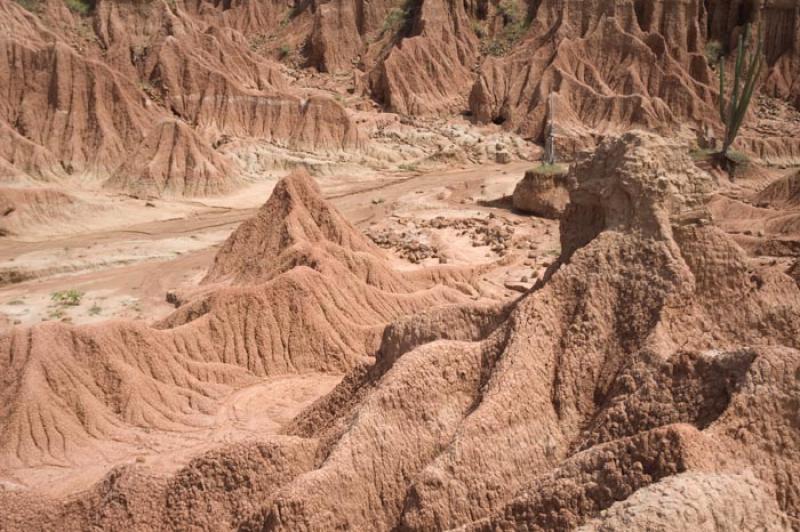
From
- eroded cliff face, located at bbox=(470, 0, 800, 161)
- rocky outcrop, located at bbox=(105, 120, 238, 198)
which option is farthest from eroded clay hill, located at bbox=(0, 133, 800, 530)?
eroded cliff face, located at bbox=(470, 0, 800, 161)

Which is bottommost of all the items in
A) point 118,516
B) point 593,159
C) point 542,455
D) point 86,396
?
point 86,396

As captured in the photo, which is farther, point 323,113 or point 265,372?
point 323,113

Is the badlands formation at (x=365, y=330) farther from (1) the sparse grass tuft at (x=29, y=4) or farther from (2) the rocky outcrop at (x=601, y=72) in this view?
(2) the rocky outcrop at (x=601, y=72)

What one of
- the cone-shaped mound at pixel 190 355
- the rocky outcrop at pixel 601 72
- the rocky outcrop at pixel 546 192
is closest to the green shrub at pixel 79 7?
the rocky outcrop at pixel 601 72

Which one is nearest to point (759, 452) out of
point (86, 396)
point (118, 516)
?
point (118, 516)

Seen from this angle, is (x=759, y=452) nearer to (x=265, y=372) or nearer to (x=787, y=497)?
(x=787, y=497)

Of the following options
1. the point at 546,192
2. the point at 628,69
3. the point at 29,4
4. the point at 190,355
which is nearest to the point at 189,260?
the point at 190,355

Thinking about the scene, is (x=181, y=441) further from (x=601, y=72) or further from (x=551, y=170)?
(x=601, y=72)
